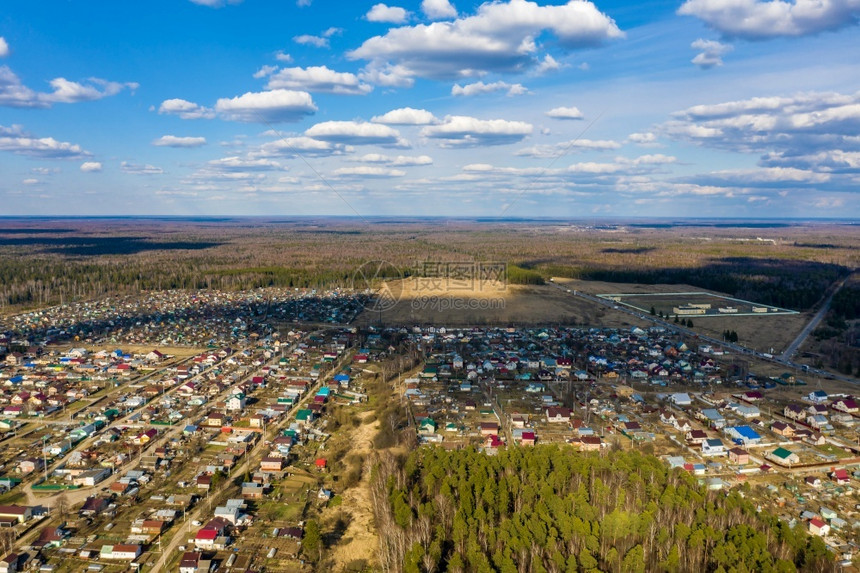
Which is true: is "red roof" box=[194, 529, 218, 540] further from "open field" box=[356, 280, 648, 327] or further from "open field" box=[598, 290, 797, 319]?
"open field" box=[598, 290, 797, 319]

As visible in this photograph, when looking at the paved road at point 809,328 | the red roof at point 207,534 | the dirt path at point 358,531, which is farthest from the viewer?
the paved road at point 809,328

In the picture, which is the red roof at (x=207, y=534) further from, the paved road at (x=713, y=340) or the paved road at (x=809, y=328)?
the paved road at (x=809, y=328)

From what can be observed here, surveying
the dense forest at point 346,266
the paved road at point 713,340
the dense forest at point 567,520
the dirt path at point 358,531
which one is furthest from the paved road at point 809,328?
the dirt path at point 358,531

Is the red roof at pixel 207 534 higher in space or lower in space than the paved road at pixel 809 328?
lower

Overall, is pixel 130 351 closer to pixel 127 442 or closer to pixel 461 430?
pixel 127 442

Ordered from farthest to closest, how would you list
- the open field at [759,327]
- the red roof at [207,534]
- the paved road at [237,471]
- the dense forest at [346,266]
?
the dense forest at [346,266], the open field at [759,327], the red roof at [207,534], the paved road at [237,471]

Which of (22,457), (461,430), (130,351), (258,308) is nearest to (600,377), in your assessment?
(461,430)
